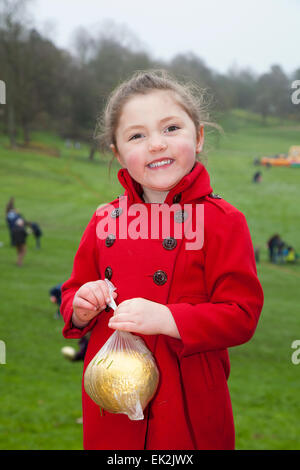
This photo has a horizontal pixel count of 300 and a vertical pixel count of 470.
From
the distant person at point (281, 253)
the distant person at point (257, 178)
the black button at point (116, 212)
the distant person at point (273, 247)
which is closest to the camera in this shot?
the black button at point (116, 212)

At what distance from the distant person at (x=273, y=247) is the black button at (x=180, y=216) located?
19.0 meters

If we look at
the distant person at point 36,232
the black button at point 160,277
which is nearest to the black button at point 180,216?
the black button at point 160,277

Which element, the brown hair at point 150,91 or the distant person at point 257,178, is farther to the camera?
the distant person at point 257,178

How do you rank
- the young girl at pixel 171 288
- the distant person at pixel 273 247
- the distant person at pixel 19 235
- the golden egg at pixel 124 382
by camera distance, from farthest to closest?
the distant person at pixel 273 247 < the distant person at pixel 19 235 < the young girl at pixel 171 288 < the golden egg at pixel 124 382

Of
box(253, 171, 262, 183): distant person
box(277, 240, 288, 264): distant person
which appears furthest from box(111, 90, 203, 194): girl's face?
box(253, 171, 262, 183): distant person

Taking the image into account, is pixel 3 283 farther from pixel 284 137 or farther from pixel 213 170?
pixel 284 137

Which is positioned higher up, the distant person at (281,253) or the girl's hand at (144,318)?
the girl's hand at (144,318)

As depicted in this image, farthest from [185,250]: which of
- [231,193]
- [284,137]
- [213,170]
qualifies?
[284,137]

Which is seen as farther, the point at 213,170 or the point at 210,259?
the point at 213,170

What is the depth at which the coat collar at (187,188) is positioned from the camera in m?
1.93

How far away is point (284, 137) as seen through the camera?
51.1 meters

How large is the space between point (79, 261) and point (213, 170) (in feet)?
123

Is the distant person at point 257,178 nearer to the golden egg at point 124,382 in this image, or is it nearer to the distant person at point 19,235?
the distant person at point 19,235

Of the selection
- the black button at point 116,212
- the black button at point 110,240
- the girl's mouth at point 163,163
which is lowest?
the black button at point 110,240
